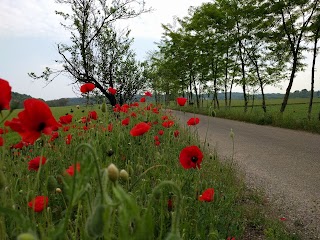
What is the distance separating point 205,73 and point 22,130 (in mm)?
24189

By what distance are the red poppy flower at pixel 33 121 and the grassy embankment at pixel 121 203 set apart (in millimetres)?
111

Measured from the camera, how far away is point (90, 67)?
12516 millimetres

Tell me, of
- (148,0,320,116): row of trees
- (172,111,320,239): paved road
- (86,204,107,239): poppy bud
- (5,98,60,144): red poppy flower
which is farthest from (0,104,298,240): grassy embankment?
(148,0,320,116): row of trees

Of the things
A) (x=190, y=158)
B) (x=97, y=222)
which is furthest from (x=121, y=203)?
(x=190, y=158)

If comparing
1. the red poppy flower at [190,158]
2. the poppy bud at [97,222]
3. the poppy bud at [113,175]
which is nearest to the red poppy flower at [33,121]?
the poppy bud at [113,175]

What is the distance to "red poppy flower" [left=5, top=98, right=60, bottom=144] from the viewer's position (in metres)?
1.07

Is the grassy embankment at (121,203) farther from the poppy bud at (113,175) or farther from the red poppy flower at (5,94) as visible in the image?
the red poppy flower at (5,94)

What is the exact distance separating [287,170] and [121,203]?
4.77 m

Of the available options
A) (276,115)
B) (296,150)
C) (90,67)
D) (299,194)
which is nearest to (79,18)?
(90,67)

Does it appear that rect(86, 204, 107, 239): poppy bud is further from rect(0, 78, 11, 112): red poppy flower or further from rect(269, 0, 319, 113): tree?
rect(269, 0, 319, 113): tree

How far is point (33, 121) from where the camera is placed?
1.10m

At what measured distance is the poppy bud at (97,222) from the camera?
2.55 ft

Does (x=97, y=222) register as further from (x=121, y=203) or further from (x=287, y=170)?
(x=287, y=170)

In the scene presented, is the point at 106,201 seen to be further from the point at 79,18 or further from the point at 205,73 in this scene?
the point at 205,73
